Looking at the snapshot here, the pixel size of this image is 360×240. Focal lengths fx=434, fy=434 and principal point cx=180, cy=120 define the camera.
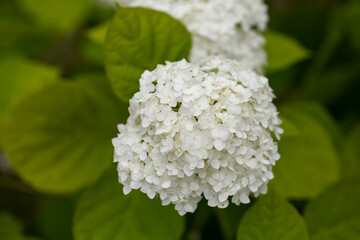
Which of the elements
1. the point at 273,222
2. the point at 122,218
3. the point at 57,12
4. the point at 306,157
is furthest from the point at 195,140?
the point at 57,12

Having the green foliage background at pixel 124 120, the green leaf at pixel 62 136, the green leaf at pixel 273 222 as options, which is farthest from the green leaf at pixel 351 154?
the green leaf at pixel 62 136

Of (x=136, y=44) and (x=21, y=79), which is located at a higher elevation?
(x=136, y=44)

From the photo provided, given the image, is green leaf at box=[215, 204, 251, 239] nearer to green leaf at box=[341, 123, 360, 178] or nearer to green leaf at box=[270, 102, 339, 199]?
green leaf at box=[270, 102, 339, 199]

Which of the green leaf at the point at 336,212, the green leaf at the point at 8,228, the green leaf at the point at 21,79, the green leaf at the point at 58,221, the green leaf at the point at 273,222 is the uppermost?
the green leaf at the point at 273,222

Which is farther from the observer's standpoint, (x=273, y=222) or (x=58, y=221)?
(x=58, y=221)

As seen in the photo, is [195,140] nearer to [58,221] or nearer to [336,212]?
[336,212]

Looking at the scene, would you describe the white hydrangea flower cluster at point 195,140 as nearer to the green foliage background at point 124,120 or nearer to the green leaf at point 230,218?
the green foliage background at point 124,120

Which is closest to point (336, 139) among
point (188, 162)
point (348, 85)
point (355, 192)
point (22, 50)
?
point (348, 85)

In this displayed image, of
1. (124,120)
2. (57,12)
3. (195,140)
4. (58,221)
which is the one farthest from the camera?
(57,12)

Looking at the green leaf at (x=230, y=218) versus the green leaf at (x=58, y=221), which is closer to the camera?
the green leaf at (x=230, y=218)
